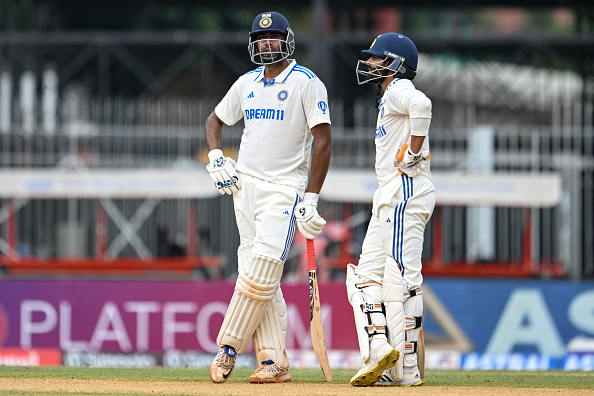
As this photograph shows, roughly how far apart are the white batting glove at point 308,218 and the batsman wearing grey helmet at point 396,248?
1.40ft

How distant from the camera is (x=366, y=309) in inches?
298

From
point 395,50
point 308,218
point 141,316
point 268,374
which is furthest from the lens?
point 141,316

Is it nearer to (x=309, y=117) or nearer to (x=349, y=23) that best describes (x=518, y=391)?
(x=309, y=117)

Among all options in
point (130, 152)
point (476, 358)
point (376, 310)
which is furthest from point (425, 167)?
point (130, 152)

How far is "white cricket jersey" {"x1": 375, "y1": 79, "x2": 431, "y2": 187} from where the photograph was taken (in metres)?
7.48

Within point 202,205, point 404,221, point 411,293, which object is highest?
point 404,221

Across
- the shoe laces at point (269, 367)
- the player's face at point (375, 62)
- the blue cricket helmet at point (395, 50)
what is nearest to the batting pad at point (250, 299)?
the shoe laces at point (269, 367)

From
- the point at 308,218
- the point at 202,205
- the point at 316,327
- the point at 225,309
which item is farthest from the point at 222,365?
the point at 202,205

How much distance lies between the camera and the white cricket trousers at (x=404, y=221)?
744 cm

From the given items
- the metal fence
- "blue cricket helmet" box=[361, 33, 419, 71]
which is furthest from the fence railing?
"blue cricket helmet" box=[361, 33, 419, 71]

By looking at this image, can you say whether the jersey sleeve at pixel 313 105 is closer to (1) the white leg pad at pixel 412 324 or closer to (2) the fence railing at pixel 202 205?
(1) the white leg pad at pixel 412 324

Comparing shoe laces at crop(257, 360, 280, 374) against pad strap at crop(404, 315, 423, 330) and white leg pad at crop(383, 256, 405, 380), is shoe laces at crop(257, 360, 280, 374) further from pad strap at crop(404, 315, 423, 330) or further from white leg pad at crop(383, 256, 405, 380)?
pad strap at crop(404, 315, 423, 330)

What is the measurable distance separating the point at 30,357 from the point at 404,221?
7730mm

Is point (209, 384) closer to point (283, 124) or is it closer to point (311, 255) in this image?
point (311, 255)
